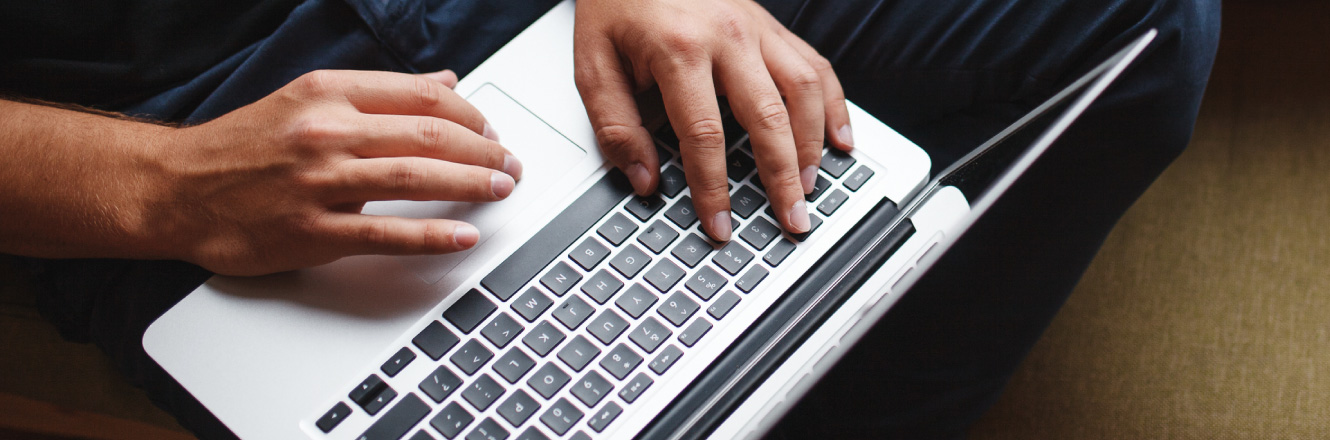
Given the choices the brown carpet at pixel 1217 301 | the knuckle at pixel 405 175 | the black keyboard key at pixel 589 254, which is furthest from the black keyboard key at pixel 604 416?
the brown carpet at pixel 1217 301

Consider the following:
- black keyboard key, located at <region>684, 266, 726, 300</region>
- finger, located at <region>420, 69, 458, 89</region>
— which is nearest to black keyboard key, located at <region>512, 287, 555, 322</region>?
black keyboard key, located at <region>684, 266, 726, 300</region>

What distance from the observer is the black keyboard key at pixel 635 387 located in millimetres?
524

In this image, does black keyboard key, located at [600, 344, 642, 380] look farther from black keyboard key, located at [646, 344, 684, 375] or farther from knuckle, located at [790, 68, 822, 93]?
knuckle, located at [790, 68, 822, 93]

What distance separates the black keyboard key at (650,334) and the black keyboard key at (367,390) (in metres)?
0.17

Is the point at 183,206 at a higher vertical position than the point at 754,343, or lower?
lower

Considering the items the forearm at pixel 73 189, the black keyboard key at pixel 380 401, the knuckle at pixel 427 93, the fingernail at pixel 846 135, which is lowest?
the forearm at pixel 73 189

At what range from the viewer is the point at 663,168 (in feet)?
2.03

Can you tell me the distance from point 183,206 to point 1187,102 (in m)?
0.82

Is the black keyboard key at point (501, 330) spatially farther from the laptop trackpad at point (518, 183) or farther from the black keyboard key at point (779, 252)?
the black keyboard key at point (779, 252)

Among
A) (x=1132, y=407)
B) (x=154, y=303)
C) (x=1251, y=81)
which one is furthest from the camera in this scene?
(x=1251, y=81)

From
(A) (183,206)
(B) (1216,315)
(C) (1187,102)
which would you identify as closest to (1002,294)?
(C) (1187,102)

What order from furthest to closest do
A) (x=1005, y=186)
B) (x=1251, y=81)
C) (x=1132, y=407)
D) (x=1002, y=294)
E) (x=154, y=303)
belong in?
(x=1251, y=81)
(x=1132, y=407)
(x=1002, y=294)
(x=154, y=303)
(x=1005, y=186)

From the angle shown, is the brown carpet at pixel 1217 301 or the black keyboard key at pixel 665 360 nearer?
the black keyboard key at pixel 665 360

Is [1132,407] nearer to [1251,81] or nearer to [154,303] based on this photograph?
[1251,81]
